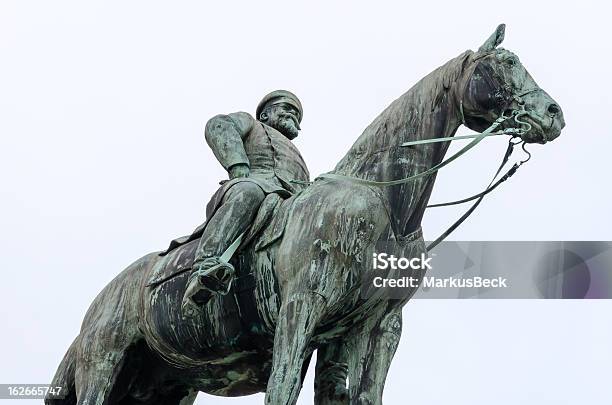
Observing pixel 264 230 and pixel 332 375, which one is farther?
pixel 332 375

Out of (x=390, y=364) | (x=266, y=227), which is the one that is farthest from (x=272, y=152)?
(x=390, y=364)

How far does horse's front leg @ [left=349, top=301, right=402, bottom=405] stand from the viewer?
1130 centimetres

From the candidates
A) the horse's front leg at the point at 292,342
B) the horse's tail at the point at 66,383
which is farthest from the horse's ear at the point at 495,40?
the horse's tail at the point at 66,383

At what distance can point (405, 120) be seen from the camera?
451 inches

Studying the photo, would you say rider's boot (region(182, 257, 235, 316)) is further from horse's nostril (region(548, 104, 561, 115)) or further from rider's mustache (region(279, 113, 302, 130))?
horse's nostril (region(548, 104, 561, 115))

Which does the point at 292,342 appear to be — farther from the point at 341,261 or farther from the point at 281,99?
the point at 281,99

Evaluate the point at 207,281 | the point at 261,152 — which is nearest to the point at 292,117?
the point at 261,152

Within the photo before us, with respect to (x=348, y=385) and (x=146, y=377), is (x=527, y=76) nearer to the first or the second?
(x=348, y=385)

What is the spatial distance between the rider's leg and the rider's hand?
1.11 feet

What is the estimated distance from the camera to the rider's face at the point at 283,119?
12984mm

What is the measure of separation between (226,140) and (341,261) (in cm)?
167

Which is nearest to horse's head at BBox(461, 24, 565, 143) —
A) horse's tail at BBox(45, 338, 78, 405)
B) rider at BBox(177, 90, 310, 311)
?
rider at BBox(177, 90, 310, 311)

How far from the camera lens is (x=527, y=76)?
11.4 metres

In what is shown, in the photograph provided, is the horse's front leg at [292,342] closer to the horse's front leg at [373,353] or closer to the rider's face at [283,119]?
the horse's front leg at [373,353]
